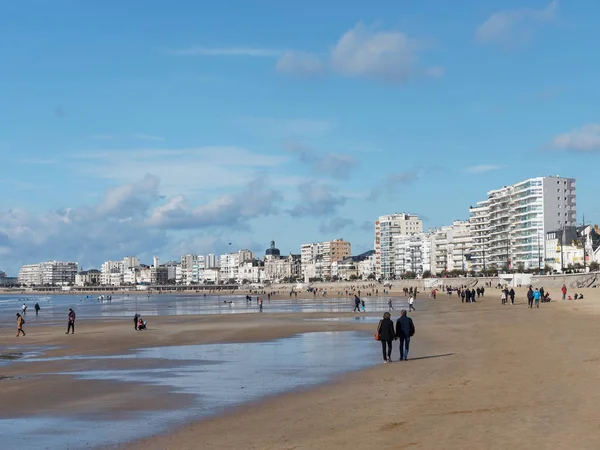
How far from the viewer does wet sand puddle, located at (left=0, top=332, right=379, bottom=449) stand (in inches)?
492

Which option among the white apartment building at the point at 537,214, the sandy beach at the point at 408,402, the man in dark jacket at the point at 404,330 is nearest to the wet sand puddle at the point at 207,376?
the sandy beach at the point at 408,402

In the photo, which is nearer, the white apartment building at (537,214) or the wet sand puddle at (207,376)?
the wet sand puddle at (207,376)

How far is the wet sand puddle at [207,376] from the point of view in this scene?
12.5 metres

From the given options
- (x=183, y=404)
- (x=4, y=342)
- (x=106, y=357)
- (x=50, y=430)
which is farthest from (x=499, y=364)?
(x=4, y=342)

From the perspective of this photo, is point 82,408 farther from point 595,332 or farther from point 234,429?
point 595,332

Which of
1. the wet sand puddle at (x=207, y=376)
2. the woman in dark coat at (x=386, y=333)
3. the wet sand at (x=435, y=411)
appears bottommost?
the wet sand puddle at (x=207, y=376)

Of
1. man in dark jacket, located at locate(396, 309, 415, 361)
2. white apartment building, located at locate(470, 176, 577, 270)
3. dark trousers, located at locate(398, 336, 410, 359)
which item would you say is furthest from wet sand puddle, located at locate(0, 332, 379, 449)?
white apartment building, located at locate(470, 176, 577, 270)

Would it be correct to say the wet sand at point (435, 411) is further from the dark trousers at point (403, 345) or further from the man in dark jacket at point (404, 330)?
the man in dark jacket at point (404, 330)

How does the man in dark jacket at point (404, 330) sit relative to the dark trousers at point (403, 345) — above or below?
above

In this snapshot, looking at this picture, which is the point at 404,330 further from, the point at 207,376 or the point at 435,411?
the point at 435,411

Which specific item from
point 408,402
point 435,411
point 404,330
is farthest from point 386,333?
point 435,411

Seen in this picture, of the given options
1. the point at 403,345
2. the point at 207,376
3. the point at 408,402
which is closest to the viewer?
the point at 408,402

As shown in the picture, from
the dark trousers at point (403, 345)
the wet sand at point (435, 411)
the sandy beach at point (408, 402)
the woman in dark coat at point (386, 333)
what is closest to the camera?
the wet sand at point (435, 411)

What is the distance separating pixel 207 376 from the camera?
19.8 meters
